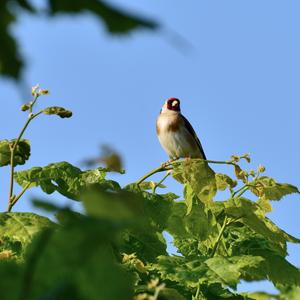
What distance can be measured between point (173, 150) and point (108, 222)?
1064 centimetres

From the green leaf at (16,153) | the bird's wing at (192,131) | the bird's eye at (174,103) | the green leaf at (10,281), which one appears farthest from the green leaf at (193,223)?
the bird's eye at (174,103)

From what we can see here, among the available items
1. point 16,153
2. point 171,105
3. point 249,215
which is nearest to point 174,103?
point 171,105

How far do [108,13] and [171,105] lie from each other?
12.8m

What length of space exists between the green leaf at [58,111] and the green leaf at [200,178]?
5.03ft

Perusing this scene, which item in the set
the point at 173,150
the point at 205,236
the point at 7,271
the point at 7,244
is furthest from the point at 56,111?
the point at 173,150

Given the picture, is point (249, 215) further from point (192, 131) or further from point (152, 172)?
point (192, 131)

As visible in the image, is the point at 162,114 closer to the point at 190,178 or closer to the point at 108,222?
the point at 190,178

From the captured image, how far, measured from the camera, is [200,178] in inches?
207

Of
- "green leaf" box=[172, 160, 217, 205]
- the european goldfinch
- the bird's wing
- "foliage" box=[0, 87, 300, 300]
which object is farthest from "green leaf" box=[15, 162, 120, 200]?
the bird's wing

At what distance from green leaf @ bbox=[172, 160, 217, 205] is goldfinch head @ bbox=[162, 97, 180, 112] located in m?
8.01

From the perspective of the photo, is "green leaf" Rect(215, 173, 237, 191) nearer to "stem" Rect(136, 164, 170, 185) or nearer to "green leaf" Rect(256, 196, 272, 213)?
"green leaf" Rect(256, 196, 272, 213)

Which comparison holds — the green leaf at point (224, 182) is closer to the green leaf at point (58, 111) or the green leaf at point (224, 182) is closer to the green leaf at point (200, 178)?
the green leaf at point (200, 178)

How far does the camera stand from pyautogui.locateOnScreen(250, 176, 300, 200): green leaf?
5320 mm

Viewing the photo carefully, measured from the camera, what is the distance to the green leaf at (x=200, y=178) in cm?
509
